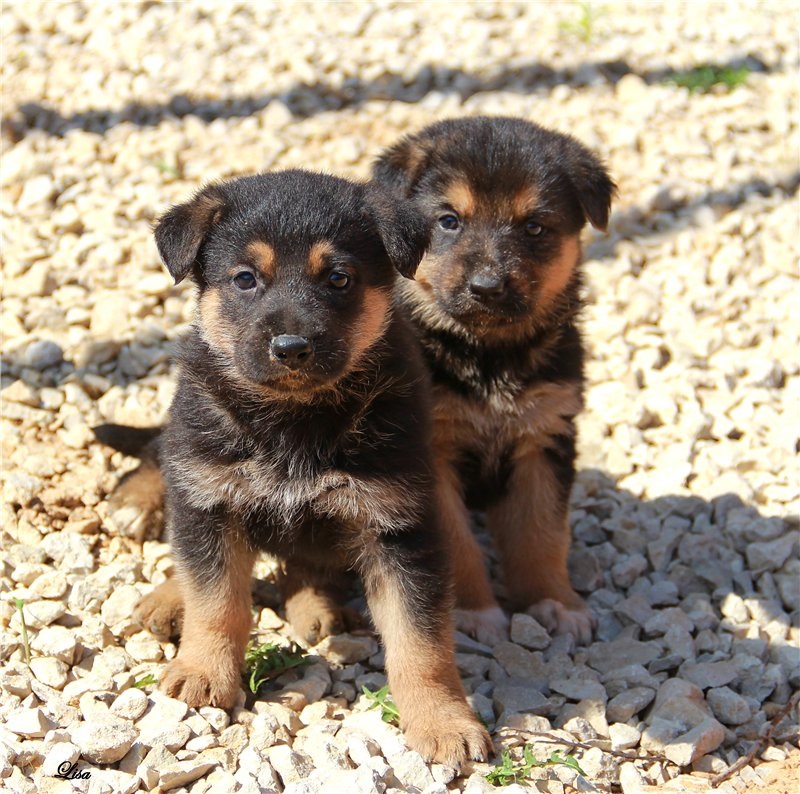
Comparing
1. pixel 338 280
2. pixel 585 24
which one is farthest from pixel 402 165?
pixel 585 24

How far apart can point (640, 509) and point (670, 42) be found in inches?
189

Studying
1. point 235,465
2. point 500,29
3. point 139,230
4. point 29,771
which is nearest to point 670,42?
point 500,29

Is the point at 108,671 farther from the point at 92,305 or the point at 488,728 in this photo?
the point at 92,305

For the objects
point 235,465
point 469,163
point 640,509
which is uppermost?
point 469,163

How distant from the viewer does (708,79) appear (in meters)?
8.20

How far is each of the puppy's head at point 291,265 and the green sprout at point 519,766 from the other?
1.36 metres

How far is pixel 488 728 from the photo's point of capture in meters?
3.96

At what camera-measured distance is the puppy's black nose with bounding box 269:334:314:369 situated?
3.44 metres

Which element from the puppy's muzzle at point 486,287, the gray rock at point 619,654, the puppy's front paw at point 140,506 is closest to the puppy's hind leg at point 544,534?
the gray rock at point 619,654

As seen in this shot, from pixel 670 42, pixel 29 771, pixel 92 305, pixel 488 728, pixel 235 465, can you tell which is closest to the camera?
Result: pixel 29 771

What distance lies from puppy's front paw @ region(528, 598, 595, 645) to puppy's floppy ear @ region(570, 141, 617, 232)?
1651mm

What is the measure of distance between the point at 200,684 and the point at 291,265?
145 cm

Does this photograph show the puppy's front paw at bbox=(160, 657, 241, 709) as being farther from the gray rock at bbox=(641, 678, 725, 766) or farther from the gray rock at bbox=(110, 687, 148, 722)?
the gray rock at bbox=(641, 678, 725, 766)

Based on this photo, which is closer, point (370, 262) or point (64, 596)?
point (370, 262)
